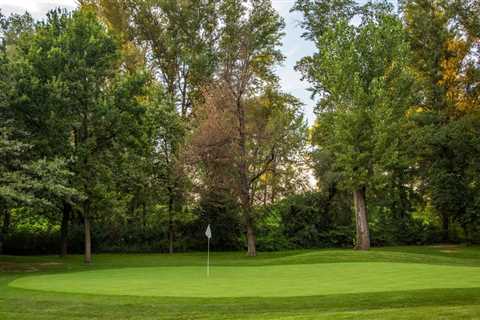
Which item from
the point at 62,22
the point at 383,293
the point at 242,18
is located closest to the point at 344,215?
the point at 242,18

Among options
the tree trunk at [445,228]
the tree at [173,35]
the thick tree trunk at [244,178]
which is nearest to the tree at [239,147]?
the thick tree trunk at [244,178]

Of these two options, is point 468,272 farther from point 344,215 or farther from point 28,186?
point 344,215

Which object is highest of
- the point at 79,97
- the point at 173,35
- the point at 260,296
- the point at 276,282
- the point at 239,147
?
the point at 173,35

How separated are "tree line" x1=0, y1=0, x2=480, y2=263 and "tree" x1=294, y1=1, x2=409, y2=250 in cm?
11

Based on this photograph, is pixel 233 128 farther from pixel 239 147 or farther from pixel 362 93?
pixel 362 93

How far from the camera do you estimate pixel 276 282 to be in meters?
15.6

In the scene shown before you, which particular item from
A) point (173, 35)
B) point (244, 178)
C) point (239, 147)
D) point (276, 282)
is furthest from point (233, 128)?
point (276, 282)

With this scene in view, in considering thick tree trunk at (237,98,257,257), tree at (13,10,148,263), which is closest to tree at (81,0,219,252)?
thick tree trunk at (237,98,257,257)

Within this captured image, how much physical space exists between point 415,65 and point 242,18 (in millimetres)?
14522

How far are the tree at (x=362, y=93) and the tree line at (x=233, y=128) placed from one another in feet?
0.35

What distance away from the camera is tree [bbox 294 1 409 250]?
3216 cm

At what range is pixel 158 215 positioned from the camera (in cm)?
3762

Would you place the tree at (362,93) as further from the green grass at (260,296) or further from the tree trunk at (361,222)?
the green grass at (260,296)

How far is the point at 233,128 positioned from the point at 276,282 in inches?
702
